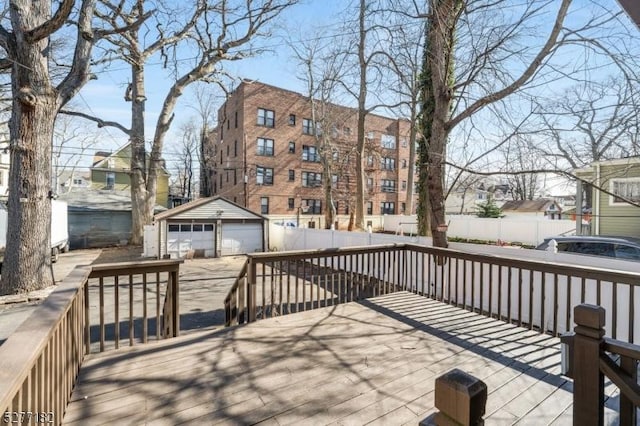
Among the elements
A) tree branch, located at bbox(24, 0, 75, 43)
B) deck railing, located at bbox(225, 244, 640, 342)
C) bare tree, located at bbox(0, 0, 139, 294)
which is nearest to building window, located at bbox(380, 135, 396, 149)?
deck railing, located at bbox(225, 244, 640, 342)

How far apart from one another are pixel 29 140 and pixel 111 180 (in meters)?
22.8

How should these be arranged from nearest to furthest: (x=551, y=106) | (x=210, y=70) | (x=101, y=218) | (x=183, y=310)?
1. (x=551, y=106)
2. (x=183, y=310)
3. (x=210, y=70)
4. (x=101, y=218)

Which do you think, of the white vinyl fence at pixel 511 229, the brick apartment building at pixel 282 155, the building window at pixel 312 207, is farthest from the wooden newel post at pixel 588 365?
the building window at pixel 312 207

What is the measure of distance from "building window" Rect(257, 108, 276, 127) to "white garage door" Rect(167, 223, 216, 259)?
9440 mm

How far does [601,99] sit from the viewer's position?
171 inches

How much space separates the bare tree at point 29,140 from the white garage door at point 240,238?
8760 millimetres

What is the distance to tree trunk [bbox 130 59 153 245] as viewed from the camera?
15.4m

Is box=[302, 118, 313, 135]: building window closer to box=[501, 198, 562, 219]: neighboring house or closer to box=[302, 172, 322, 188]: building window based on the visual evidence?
box=[302, 172, 322, 188]: building window

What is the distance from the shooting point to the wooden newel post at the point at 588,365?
1.39 meters

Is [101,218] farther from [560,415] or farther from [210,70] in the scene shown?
[560,415]

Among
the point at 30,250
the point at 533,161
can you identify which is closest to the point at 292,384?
the point at 533,161

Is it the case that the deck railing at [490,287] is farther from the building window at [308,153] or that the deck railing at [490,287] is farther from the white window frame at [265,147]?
the building window at [308,153]

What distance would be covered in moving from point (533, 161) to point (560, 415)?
4.72m

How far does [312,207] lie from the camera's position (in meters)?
24.3
